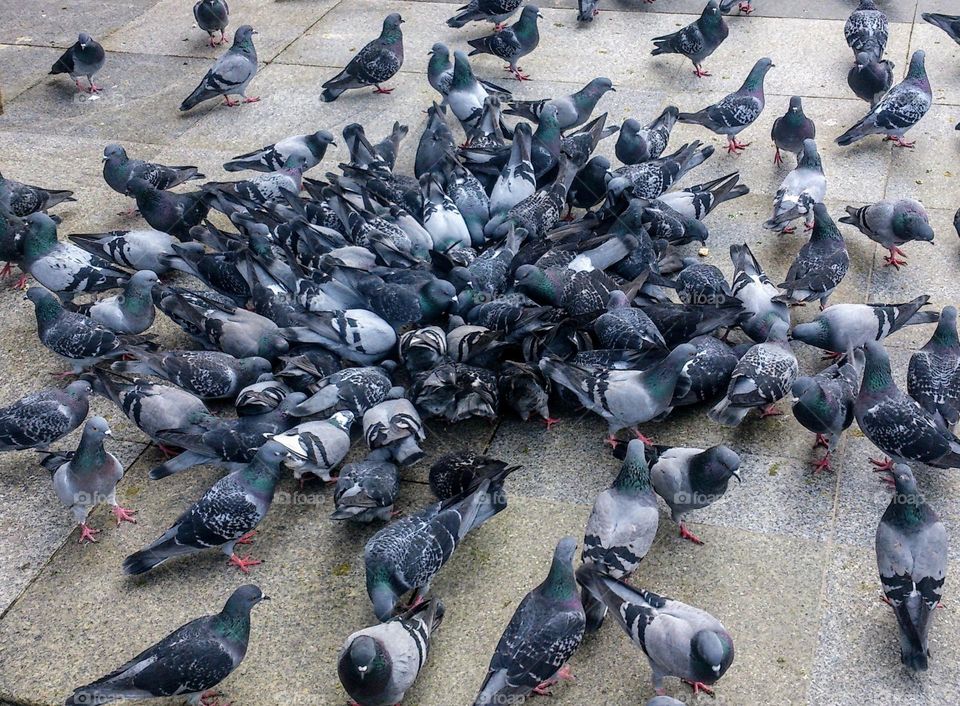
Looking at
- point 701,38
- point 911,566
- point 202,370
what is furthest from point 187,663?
point 701,38

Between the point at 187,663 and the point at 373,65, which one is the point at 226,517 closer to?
the point at 187,663

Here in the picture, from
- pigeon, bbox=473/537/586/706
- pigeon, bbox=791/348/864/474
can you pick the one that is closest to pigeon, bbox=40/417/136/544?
pigeon, bbox=473/537/586/706

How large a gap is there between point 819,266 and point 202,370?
408 centimetres

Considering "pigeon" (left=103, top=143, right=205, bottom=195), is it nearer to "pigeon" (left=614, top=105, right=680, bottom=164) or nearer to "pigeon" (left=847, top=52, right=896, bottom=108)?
"pigeon" (left=614, top=105, right=680, bottom=164)

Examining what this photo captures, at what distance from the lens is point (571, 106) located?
8.88m

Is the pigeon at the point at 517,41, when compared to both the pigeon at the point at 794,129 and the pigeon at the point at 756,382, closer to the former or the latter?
the pigeon at the point at 794,129

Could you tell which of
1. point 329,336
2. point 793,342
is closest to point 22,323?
point 329,336

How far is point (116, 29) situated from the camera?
11570 millimetres

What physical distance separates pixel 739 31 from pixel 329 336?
→ 6.95 m

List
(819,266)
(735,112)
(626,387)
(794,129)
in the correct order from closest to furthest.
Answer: (626,387) < (819,266) < (794,129) < (735,112)

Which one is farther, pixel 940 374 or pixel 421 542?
pixel 940 374

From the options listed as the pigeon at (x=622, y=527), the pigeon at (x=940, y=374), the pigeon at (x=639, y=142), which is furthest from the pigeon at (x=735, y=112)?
the pigeon at (x=622, y=527)

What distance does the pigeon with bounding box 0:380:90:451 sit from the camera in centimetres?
564

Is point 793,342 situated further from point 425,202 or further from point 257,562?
point 257,562
